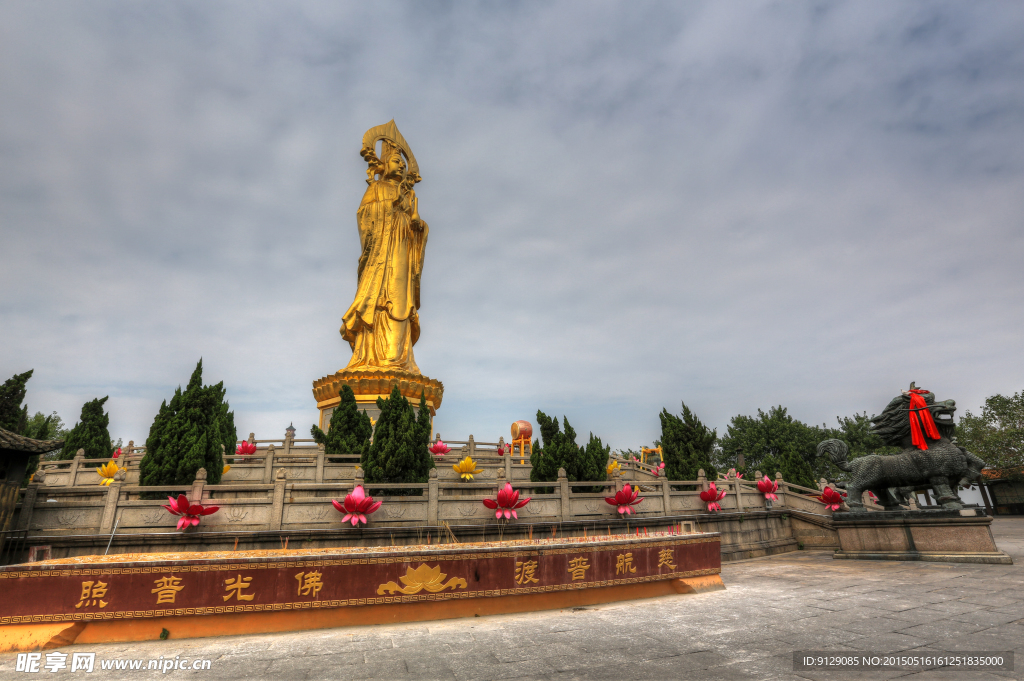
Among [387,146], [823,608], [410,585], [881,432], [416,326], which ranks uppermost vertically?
[387,146]

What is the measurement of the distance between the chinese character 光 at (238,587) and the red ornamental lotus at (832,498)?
1394 cm

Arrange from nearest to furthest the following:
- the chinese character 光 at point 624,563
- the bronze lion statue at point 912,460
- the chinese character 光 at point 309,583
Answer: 1. the chinese character 光 at point 309,583
2. the chinese character 光 at point 624,563
3. the bronze lion statue at point 912,460

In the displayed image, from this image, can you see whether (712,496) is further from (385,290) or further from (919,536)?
(385,290)

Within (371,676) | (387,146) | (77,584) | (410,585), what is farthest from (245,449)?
(387,146)

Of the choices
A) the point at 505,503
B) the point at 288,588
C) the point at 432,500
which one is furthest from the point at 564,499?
the point at 288,588

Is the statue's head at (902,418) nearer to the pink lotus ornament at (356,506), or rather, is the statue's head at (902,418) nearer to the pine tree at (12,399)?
the pink lotus ornament at (356,506)

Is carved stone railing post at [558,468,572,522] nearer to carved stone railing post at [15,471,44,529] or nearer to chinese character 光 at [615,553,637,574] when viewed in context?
chinese character 光 at [615,553,637,574]

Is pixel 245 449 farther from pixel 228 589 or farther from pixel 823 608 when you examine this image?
pixel 823 608

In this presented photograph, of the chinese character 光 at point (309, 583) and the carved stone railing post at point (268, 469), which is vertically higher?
the carved stone railing post at point (268, 469)

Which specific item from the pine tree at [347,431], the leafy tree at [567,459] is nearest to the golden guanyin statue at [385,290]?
the pine tree at [347,431]

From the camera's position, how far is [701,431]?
16.2 meters

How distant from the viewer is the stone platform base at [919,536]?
926 centimetres

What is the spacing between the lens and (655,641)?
493 centimetres

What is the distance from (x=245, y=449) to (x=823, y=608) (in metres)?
14.8
